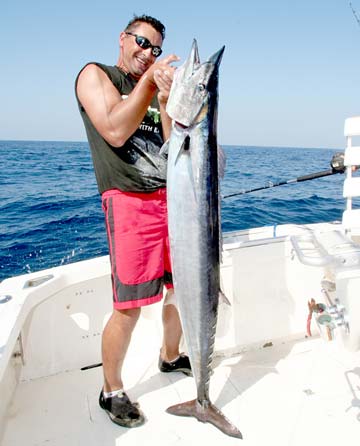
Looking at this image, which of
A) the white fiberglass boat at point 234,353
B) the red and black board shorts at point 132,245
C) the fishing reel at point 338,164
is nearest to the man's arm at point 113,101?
the red and black board shorts at point 132,245

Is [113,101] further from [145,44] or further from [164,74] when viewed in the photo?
[145,44]

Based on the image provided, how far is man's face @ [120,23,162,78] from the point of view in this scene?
2.17 m

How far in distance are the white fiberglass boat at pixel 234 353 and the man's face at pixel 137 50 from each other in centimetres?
134

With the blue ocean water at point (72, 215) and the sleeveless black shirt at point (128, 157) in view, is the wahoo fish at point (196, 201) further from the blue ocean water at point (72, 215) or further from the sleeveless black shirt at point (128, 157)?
the blue ocean water at point (72, 215)

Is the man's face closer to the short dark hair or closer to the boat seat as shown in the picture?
the short dark hair

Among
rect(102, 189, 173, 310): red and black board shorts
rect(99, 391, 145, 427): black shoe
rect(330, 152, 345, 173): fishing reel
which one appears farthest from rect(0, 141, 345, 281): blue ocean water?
rect(102, 189, 173, 310): red and black board shorts

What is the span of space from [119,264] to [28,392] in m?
1.17

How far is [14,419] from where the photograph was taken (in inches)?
93.6

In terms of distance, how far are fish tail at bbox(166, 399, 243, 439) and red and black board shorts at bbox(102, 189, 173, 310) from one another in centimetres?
65

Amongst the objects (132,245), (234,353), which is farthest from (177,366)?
(132,245)

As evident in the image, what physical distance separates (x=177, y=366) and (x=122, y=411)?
1.97 feet

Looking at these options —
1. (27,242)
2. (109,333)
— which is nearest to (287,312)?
(109,333)

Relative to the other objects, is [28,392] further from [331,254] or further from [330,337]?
[331,254]

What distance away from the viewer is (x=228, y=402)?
250cm
